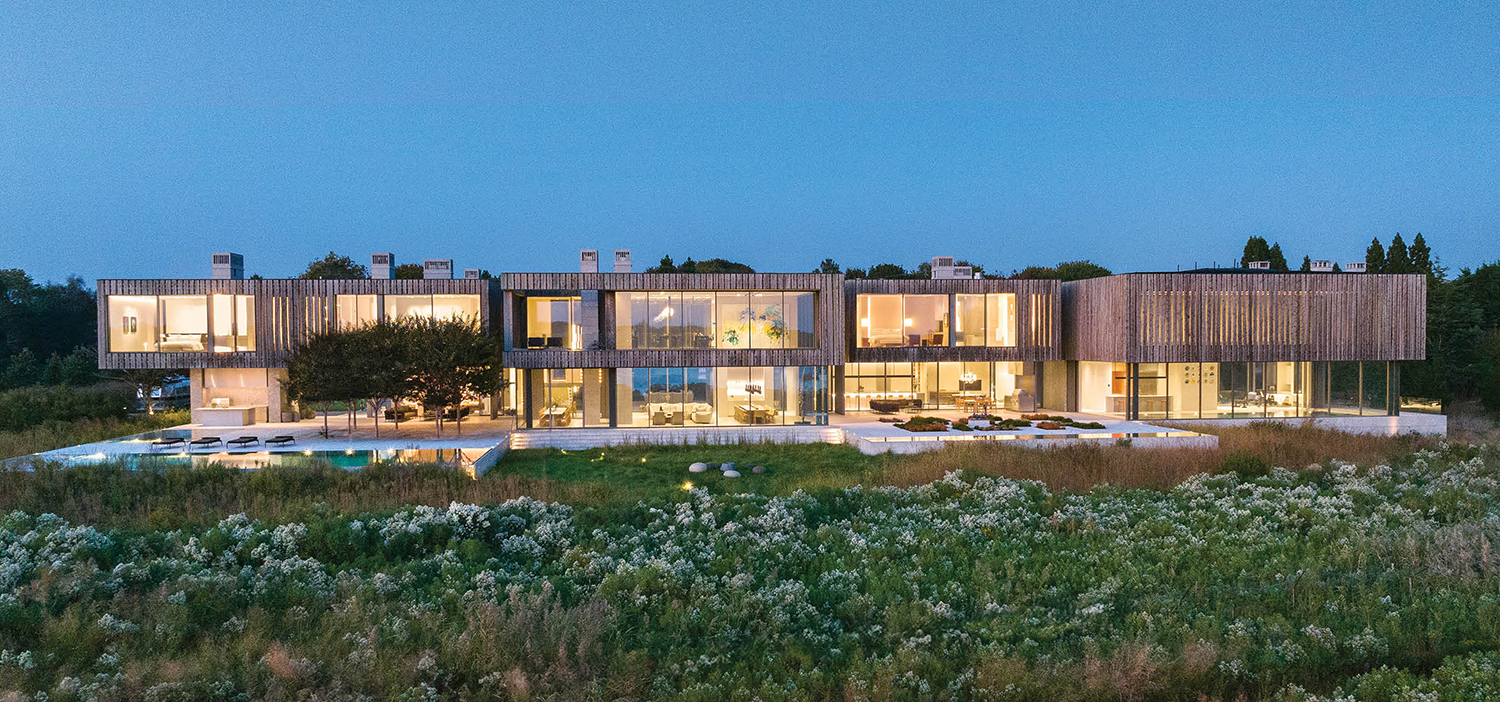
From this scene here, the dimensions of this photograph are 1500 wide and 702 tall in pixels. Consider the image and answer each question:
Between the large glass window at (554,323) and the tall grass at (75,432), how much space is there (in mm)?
10090

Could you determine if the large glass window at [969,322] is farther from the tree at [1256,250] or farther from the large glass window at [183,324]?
the tree at [1256,250]

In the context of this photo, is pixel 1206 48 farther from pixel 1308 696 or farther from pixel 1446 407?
pixel 1308 696

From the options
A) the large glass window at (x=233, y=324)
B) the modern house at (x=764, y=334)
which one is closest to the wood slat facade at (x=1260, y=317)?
the modern house at (x=764, y=334)

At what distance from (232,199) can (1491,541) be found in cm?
9492

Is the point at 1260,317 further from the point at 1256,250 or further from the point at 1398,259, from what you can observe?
the point at 1256,250

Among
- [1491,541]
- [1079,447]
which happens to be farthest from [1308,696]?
[1079,447]

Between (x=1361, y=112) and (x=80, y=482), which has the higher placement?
(x=1361, y=112)

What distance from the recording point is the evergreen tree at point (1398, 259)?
40.0 metres

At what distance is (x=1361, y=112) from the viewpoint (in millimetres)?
51469

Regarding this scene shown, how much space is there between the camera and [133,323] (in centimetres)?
2067

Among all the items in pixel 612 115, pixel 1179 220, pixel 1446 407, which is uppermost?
pixel 612 115

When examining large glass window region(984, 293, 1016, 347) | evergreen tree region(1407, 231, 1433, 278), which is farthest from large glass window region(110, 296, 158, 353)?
evergreen tree region(1407, 231, 1433, 278)

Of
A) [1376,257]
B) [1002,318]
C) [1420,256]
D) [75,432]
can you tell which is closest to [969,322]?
[1002,318]

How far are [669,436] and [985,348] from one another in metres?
10.1
